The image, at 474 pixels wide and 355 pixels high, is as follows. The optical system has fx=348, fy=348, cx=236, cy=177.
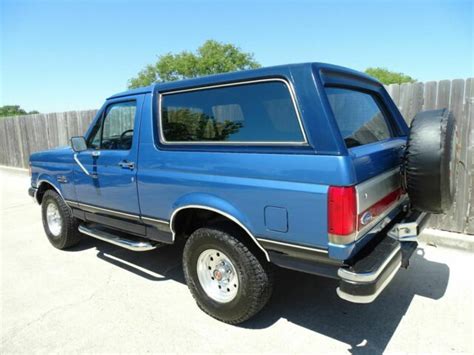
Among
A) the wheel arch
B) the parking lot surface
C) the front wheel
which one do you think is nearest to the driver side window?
the wheel arch

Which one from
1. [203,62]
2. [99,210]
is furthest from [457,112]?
[203,62]

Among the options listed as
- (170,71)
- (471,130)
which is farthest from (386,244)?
(170,71)

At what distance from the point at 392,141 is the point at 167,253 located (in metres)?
3.20

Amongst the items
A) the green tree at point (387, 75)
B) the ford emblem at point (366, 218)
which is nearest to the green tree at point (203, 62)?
the green tree at point (387, 75)

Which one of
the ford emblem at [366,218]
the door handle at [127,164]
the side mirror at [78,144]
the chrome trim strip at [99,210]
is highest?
the side mirror at [78,144]

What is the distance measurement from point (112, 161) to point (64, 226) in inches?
67.0

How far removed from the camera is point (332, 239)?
2318 millimetres

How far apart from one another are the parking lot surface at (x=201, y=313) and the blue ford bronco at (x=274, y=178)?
33cm

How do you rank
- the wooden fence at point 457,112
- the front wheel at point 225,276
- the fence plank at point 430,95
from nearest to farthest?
1. the front wheel at point 225,276
2. the wooden fence at point 457,112
3. the fence plank at point 430,95

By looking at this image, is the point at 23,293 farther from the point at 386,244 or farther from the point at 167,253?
the point at 386,244

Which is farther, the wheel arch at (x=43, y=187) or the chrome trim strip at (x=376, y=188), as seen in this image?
the wheel arch at (x=43, y=187)

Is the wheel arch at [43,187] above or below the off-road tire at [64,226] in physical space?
above

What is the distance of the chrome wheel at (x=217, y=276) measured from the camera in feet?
10.00

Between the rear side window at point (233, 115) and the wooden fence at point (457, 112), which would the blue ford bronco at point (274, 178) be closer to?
the rear side window at point (233, 115)
